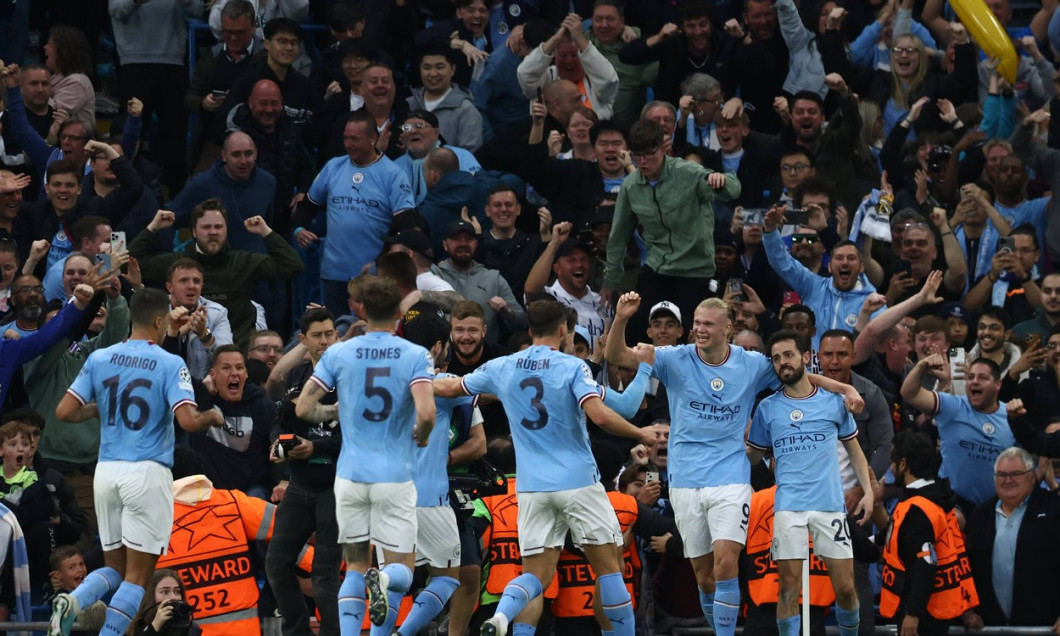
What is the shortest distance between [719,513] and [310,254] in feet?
21.6

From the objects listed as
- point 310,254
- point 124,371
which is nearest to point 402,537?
point 124,371

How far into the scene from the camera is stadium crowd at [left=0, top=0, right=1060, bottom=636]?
39.9ft

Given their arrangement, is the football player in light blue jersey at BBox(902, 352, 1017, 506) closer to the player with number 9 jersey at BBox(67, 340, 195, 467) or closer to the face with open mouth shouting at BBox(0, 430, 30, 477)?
the player with number 9 jersey at BBox(67, 340, 195, 467)

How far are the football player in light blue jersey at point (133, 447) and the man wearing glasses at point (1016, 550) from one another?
606cm

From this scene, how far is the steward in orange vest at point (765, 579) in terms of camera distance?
43.5ft

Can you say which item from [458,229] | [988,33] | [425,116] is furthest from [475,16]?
[988,33]

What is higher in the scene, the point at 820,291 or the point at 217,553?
the point at 820,291

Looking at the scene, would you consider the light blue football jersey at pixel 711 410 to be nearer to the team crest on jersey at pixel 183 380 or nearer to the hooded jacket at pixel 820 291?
the hooded jacket at pixel 820 291

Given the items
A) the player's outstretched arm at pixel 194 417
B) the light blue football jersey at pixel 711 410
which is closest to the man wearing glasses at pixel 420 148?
the light blue football jersey at pixel 711 410

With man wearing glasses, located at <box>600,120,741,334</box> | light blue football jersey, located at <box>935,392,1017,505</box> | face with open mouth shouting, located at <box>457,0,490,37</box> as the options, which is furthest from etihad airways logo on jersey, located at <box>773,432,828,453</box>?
face with open mouth shouting, located at <box>457,0,490,37</box>

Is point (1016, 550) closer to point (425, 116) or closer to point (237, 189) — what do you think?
point (425, 116)

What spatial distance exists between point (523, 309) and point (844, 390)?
156 inches

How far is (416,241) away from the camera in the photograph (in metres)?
15.9

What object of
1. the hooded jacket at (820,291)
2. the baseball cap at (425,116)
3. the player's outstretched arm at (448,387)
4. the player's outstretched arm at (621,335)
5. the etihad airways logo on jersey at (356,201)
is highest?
the baseball cap at (425,116)
